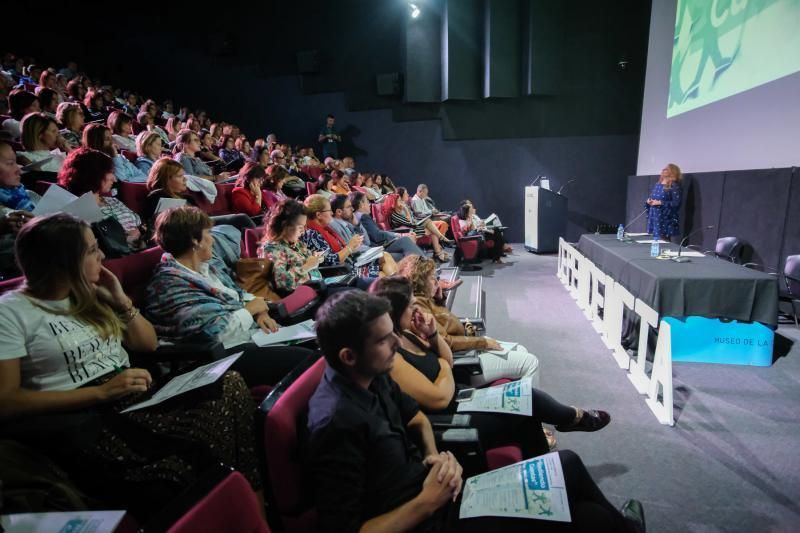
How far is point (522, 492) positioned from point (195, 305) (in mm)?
1368

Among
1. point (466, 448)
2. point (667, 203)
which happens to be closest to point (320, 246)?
point (466, 448)

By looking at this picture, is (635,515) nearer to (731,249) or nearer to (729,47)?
(731,249)

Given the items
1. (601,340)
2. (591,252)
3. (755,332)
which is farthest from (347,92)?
(755,332)

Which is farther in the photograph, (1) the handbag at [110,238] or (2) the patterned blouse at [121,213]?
(2) the patterned blouse at [121,213]

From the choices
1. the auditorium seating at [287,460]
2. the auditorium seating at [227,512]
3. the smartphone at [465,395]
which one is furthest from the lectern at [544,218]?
the auditorium seating at [227,512]

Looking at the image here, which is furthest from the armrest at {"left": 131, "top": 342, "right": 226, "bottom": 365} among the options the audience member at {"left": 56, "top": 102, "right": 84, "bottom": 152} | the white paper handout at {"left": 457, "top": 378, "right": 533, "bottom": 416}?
the audience member at {"left": 56, "top": 102, "right": 84, "bottom": 152}

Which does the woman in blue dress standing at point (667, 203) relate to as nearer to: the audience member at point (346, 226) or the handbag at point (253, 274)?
the audience member at point (346, 226)

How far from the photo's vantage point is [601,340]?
10.7 ft

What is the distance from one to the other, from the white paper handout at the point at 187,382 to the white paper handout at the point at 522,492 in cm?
78

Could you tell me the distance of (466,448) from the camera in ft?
4.07

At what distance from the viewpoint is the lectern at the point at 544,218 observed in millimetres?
7051

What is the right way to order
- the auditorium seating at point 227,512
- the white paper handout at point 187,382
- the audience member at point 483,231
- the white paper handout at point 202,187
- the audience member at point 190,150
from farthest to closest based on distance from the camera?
the audience member at point 483,231
the audience member at point 190,150
the white paper handout at point 202,187
the white paper handout at point 187,382
the auditorium seating at point 227,512

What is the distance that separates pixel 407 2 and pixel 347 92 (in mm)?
2053

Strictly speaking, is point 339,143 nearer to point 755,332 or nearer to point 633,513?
point 755,332
